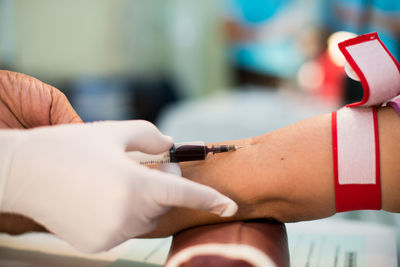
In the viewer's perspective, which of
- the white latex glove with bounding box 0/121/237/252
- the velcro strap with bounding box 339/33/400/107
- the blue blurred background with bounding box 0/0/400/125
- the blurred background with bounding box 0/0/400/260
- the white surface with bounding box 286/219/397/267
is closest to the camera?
the white latex glove with bounding box 0/121/237/252

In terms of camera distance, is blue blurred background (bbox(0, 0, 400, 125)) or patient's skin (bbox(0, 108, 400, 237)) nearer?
patient's skin (bbox(0, 108, 400, 237))

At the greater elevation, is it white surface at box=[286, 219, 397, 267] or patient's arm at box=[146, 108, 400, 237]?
patient's arm at box=[146, 108, 400, 237]

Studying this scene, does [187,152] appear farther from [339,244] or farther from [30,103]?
[339,244]

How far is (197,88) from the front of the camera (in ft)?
12.7

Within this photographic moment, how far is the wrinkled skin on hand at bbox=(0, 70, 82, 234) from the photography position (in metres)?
0.70

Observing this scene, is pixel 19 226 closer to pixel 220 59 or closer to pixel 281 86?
pixel 281 86

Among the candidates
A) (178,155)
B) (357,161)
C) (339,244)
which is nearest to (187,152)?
(178,155)

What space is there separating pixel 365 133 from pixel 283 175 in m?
0.15

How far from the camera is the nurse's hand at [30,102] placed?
70cm

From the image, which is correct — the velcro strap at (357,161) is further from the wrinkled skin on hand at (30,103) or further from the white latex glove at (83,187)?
the wrinkled skin on hand at (30,103)

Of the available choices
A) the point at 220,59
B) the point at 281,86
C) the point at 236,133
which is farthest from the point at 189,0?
the point at 236,133

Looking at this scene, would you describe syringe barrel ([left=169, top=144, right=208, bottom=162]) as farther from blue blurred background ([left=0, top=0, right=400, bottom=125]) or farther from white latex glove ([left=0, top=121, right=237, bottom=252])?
blue blurred background ([left=0, top=0, right=400, bottom=125])

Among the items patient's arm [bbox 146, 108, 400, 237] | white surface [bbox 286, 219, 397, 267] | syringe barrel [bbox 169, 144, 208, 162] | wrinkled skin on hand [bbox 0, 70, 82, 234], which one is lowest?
white surface [bbox 286, 219, 397, 267]

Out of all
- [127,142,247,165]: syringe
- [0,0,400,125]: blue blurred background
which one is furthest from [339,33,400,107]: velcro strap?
[0,0,400,125]: blue blurred background
